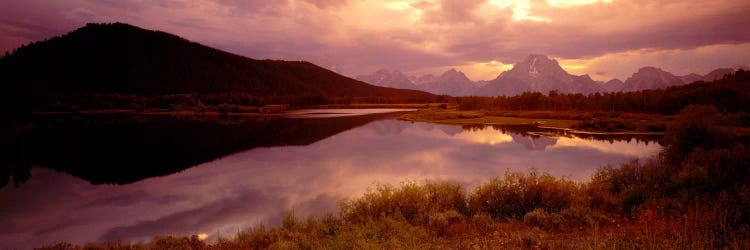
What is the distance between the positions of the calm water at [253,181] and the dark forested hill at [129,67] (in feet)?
254

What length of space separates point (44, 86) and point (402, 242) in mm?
116396

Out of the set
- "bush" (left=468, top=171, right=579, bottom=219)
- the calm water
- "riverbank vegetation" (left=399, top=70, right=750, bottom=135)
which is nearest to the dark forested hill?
"riverbank vegetation" (left=399, top=70, right=750, bottom=135)

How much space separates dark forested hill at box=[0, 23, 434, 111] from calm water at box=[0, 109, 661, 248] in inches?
3048

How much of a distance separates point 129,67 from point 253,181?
11027 cm

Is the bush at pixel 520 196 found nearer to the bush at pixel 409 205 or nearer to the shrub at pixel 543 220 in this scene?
the bush at pixel 409 205

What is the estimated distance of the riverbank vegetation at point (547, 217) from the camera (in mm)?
9508

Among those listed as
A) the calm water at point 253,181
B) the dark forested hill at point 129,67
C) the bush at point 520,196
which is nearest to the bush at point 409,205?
the bush at point 520,196

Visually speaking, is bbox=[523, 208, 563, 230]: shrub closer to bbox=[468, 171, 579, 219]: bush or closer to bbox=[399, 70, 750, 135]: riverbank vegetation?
bbox=[468, 171, 579, 219]: bush

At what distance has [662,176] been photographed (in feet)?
49.2

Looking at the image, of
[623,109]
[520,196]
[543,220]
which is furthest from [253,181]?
[623,109]

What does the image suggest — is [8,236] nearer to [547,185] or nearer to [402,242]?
[402,242]

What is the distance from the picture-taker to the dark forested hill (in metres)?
100

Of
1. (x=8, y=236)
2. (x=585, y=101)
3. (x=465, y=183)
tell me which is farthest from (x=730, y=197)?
(x=585, y=101)

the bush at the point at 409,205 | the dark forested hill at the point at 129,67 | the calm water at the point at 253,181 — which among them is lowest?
the calm water at the point at 253,181
